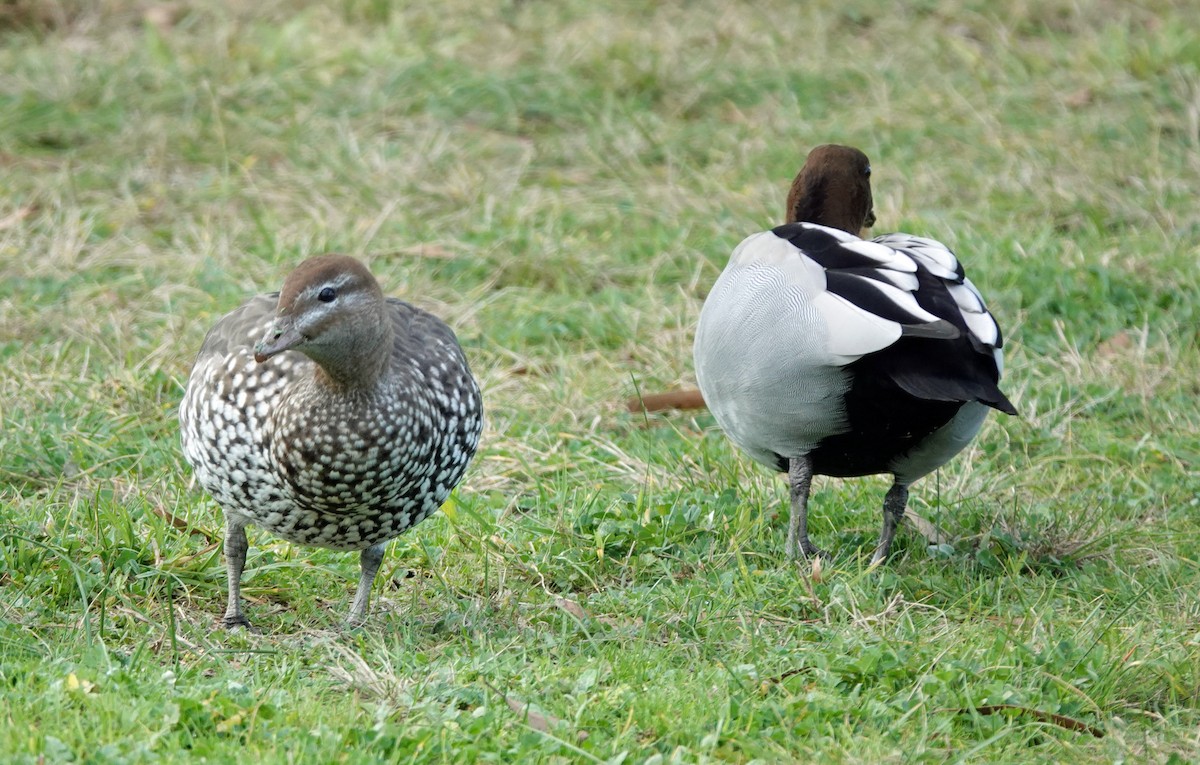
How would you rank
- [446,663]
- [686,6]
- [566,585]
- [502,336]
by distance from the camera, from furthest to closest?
[686,6] → [502,336] → [566,585] → [446,663]

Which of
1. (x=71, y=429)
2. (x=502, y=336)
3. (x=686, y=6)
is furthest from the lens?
(x=686, y=6)

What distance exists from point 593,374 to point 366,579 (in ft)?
6.40

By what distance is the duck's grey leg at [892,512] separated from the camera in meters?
4.48

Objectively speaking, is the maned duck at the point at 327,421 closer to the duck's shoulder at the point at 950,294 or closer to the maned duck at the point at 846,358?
the maned duck at the point at 846,358

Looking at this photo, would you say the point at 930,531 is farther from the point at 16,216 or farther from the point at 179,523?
the point at 16,216

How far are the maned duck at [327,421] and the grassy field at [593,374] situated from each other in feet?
1.04

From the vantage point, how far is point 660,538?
4387mm

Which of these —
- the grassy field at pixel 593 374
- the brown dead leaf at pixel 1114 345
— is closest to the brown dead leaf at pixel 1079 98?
the grassy field at pixel 593 374

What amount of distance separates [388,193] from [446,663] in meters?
4.11

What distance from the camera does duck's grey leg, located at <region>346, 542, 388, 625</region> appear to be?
3.99 meters

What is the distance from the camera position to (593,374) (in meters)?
5.79

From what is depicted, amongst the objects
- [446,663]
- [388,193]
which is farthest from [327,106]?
[446,663]

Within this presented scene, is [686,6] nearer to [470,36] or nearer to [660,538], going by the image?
[470,36]

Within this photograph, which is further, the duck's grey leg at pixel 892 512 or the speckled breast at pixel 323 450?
the duck's grey leg at pixel 892 512
